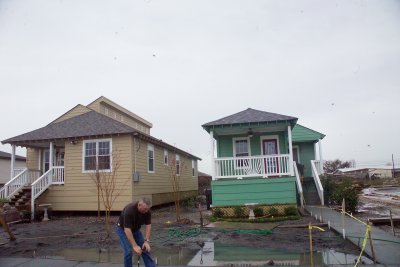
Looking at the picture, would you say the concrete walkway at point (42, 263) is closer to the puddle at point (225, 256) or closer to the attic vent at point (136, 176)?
the puddle at point (225, 256)

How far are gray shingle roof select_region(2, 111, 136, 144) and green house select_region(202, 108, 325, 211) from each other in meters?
4.32

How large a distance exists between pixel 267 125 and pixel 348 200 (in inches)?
181

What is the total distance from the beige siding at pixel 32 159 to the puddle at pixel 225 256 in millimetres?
11794

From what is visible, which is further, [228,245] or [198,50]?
[198,50]

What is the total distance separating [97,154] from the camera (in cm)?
1574

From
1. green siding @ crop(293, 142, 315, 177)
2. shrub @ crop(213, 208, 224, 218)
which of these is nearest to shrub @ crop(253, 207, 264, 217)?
shrub @ crop(213, 208, 224, 218)

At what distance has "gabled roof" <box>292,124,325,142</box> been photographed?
19016 mm

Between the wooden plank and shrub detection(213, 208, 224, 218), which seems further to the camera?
shrub detection(213, 208, 224, 218)

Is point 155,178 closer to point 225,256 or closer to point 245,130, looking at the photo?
point 245,130

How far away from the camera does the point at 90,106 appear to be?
21047 millimetres

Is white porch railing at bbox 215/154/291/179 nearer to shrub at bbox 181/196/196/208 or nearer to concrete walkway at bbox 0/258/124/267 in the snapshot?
shrub at bbox 181/196/196/208

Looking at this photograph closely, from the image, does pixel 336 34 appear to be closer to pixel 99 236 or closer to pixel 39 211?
pixel 99 236

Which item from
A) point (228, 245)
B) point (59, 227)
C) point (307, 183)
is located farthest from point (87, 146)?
point (307, 183)

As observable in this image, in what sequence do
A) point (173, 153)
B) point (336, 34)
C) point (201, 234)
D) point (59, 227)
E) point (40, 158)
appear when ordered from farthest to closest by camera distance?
point (173, 153) → point (40, 158) → point (59, 227) → point (336, 34) → point (201, 234)
